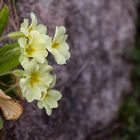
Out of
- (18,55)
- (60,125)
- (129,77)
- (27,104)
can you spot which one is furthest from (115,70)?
(18,55)

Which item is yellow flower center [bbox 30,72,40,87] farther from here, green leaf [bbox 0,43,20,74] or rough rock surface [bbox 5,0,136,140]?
rough rock surface [bbox 5,0,136,140]

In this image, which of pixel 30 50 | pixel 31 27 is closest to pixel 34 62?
pixel 30 50

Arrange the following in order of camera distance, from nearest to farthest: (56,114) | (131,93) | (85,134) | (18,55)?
(18,55), (56,114), (85,134), (131,93)

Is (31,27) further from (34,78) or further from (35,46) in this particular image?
(34,78)

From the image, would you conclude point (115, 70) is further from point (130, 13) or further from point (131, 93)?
point (130, 13)

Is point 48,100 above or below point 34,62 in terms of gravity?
below

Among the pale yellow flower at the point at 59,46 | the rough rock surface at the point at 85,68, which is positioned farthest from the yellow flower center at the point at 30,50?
the rough rock surface at the point at 85,68

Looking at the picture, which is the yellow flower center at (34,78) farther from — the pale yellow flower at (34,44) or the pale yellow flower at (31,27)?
the pale yellow flower at (31,27)

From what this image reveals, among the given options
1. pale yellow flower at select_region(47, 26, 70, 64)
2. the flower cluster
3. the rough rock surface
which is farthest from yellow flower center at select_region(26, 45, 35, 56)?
the rough rock surface
